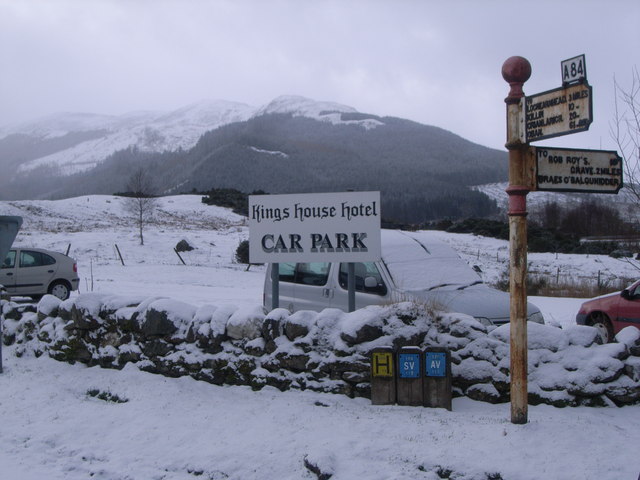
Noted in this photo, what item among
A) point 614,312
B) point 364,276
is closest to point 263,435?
point 364,276

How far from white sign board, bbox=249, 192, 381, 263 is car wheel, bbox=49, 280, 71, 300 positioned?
9656mm

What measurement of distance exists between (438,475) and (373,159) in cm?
12168

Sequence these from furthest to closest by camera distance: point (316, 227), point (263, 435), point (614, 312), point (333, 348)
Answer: point (614, 312)
point (316, 227)
point (333, 348)
point (263, 435)

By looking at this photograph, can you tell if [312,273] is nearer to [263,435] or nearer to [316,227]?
[316,227]

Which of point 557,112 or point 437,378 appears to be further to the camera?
point 437,378

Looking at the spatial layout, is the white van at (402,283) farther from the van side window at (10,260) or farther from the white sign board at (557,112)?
the van side window at (10,260)

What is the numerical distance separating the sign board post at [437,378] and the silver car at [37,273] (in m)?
12.2

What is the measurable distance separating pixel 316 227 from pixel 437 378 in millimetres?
2661

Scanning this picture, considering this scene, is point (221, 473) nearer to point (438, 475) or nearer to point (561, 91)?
point (438, 475)

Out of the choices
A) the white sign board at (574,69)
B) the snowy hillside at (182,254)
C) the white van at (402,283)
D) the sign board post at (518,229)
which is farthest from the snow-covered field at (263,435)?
the snowy hillside at (182,254)

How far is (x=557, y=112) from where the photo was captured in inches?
185

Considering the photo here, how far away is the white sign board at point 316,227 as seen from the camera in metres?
7.31

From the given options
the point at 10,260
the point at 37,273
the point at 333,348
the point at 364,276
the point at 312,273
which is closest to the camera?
the point at 333,348

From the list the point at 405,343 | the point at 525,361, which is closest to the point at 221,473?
the point at 405,343
